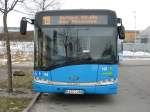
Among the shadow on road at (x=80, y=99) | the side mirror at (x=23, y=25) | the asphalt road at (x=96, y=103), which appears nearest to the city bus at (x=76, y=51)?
the side mirror at (x=23, y=25)

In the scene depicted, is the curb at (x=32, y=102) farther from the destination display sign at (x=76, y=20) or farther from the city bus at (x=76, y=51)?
the destination display sign at (x=76, y=20)

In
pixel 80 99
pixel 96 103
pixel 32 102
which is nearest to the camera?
pixel 32 102

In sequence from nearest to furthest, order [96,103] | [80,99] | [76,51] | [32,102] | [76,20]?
[32,102]
[76,51]
[76,20]
[96,103]
[80,99]

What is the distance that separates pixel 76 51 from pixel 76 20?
93 centimetres

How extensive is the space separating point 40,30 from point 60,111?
2708 millimetres

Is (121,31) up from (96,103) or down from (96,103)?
up

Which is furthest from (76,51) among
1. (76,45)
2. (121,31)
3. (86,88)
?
(121,31)

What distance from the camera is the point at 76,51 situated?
498 inches

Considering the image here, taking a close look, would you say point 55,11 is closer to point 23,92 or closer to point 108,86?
point 108,86

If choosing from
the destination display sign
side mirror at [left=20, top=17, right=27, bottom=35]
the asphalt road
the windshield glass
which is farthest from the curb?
the destination display sign

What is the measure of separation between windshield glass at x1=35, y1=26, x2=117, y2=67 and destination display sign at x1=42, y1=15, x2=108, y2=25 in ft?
0.53

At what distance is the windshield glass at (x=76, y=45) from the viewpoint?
1259cm

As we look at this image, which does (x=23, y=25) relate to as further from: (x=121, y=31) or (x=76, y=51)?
(x=121, y=31)

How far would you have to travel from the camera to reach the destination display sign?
12.7 metres
